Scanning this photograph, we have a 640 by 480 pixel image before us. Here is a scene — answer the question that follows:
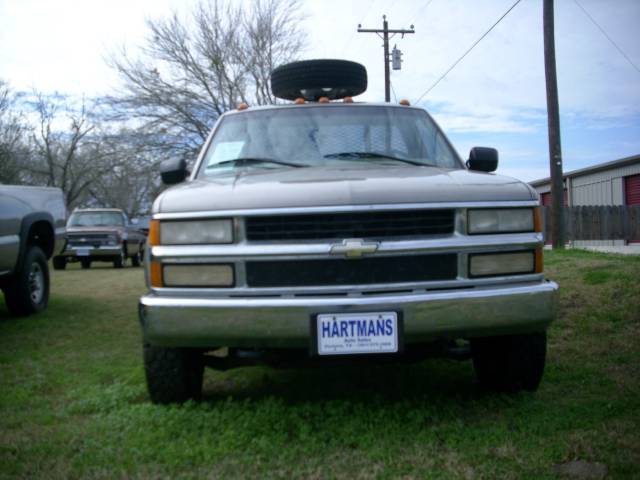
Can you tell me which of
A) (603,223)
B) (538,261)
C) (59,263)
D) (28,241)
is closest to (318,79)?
(538,261)

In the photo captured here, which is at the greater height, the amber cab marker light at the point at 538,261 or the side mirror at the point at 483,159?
the side mirror at the point at 483,159

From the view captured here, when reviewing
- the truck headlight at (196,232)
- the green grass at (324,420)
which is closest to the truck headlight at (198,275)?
the truck headlight at (196,232)

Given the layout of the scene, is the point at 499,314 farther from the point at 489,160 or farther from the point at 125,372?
the point at 125,372

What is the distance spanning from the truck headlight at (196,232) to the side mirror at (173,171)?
1106 mm

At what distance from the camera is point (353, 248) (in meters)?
2.92

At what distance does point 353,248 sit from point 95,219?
15.8 metres

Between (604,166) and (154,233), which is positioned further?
(604,166)

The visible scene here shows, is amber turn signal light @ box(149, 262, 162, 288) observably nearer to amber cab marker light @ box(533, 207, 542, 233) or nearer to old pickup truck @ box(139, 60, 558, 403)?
old pickup truck @ box(139, 60, 558, 403)

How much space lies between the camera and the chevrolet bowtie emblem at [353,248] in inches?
115

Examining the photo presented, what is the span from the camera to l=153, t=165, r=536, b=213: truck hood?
9.80 feet

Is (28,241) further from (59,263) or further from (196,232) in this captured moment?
(59,263)

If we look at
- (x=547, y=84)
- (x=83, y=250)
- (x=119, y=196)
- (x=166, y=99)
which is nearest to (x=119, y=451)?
(x=547, y=84)

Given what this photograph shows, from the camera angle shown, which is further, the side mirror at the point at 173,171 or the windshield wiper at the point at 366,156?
the side mirror at the point at 173,171

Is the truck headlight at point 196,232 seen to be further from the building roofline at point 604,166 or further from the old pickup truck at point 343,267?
the building roofline at point 604,166
